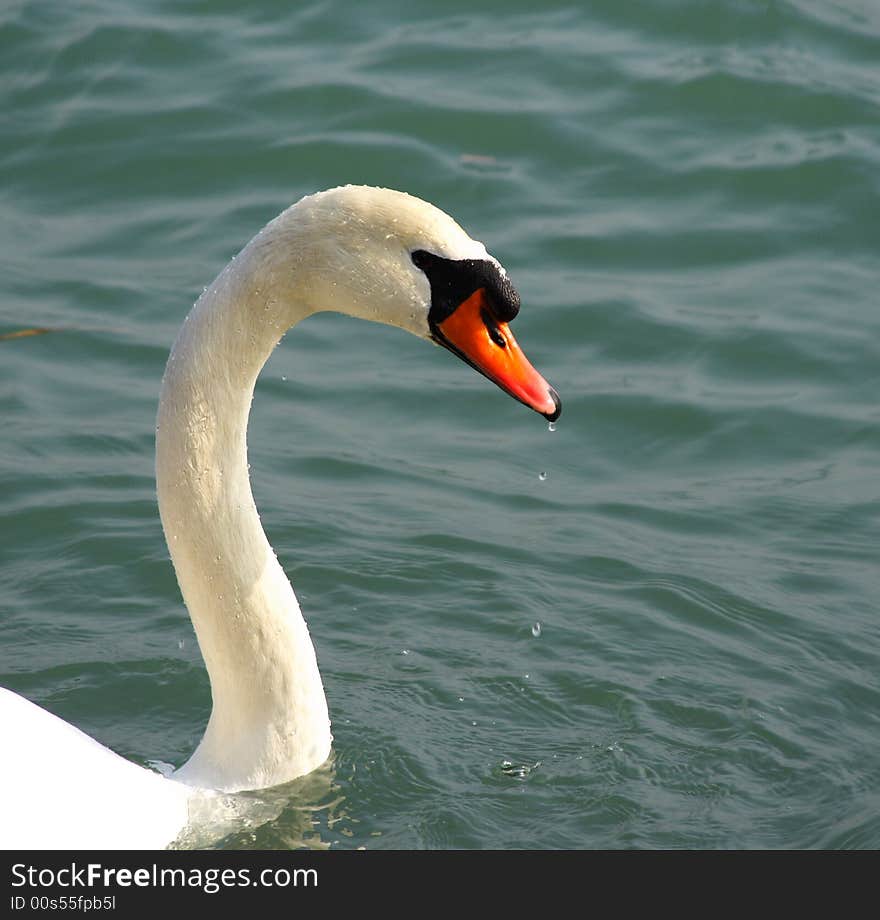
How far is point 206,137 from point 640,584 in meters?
4.56

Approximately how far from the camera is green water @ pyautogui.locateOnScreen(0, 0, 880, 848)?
556cm

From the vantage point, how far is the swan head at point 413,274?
4.22 metres

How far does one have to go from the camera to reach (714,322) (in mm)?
8312

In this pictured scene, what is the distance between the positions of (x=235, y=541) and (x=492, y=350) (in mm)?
945

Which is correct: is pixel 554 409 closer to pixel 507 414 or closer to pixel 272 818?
pixel 272 818

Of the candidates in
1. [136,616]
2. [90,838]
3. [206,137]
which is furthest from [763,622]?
[206,137]

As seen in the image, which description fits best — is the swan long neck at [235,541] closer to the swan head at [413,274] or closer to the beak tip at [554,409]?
the swan head at [413,274]

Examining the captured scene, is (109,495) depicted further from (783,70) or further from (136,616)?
(783,70)

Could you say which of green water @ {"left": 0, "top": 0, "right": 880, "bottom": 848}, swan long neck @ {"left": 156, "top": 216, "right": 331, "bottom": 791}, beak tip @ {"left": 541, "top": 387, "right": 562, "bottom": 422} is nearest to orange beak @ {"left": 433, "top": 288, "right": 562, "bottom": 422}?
beak tip @ {"left": 541, "top": 387, "right": 562, "bottom": 422}

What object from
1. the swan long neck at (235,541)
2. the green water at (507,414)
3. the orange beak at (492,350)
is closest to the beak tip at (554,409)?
the orange beak at (492,350)

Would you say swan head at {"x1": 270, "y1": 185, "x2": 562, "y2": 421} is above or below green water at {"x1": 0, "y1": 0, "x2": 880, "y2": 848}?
above

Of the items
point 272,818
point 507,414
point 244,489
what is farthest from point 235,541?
point 507,414

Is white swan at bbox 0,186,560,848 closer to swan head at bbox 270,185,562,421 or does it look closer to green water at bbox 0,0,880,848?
swan head at bbox 270,185,562,421

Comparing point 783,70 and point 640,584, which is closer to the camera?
point 640,584
